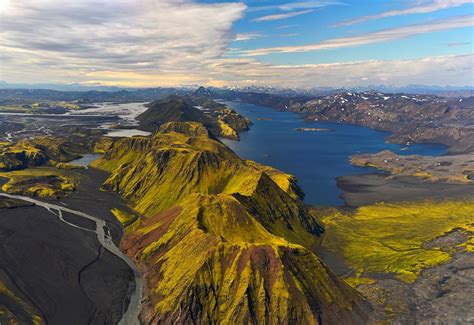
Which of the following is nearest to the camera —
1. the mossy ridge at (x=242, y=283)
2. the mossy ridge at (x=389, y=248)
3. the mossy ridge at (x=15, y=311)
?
the mossy ridge at (x=15, y=311)

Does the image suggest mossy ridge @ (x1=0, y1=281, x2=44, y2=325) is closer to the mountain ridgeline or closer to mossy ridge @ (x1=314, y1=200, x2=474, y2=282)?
the mountain ridgeline

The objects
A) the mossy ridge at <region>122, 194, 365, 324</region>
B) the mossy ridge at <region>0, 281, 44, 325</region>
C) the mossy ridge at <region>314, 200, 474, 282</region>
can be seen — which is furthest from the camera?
the mossy ridge at <region>314, 200, 474, 282</region>

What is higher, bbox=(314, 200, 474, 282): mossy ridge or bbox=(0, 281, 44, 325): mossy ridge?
bbox=(0, 281, 44, 325): mossy ridge

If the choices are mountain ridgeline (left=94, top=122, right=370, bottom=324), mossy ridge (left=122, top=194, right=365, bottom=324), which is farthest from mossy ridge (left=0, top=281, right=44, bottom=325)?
mossy ridge (left=122, top=194, right=365, bottom=324)

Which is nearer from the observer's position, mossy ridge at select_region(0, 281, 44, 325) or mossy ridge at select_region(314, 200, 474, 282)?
mossy ridge at select_region(0, 281, 44, 325)

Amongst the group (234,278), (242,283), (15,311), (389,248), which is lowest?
(389,248)

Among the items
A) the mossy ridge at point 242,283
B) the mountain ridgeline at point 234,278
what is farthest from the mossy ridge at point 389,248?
the mountain ridgeline at point 234,278

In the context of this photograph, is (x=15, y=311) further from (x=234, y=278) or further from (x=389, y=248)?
(x=389, y=248)

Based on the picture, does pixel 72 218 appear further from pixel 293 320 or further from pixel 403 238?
pixel 403 238

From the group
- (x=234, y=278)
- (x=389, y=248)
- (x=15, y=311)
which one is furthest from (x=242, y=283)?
(x=389, y=248)

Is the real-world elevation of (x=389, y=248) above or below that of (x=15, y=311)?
below

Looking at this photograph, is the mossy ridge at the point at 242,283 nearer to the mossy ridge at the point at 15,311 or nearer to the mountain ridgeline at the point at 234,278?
the mountain ridgeline at the point at 234,278

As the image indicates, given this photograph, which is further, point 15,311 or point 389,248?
point 389,248

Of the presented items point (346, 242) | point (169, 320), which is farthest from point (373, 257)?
point (169, 320)
